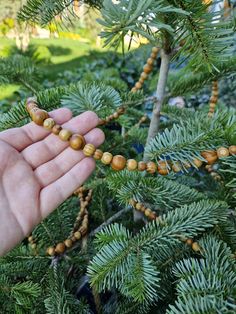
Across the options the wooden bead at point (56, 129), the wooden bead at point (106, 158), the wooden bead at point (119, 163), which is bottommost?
the wooden bead at point (119, 163)

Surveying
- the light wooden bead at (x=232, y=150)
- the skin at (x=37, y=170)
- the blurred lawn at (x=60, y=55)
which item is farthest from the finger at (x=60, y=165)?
the blurred lawn at (x=60, y=55)

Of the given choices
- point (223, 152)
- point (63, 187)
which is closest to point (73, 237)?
point (63, 187)

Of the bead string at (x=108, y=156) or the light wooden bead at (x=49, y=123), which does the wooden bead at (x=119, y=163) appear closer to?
the bead string at (x=108, y=156)

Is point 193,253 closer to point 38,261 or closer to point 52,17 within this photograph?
point 38,261

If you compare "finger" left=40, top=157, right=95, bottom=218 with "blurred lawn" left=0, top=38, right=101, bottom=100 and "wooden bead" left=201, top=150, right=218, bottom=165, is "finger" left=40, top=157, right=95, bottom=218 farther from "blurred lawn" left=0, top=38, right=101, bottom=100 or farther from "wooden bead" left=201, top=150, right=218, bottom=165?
"blurred lawn" left=0, top=38, right=101, bottom=100

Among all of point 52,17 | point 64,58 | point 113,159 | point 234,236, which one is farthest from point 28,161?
point 64,58

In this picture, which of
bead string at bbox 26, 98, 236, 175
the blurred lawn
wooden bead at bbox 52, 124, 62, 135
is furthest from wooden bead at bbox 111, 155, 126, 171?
the blurred lawn
